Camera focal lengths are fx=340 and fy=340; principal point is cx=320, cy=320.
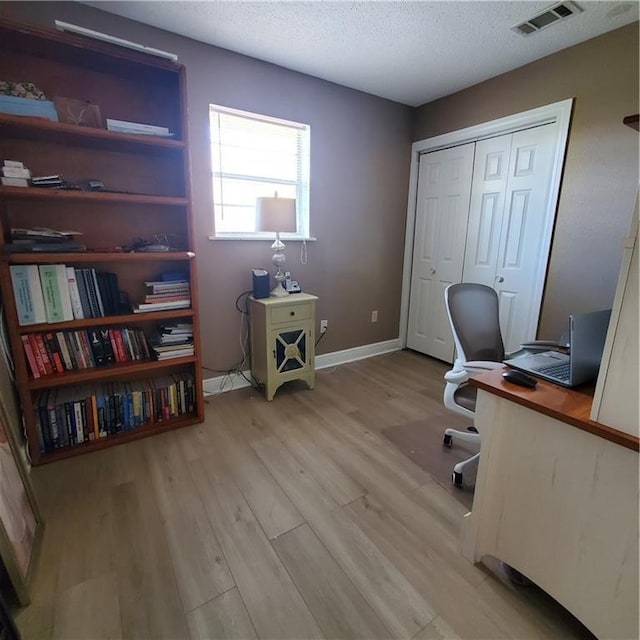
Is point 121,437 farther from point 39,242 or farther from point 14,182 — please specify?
point 14,182

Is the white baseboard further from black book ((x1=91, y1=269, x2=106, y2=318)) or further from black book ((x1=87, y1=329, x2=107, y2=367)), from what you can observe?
black book ((x1=91, y1=269, x2=106, y2=318))

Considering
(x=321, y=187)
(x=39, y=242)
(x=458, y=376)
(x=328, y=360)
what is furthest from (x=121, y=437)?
(x=321, y=187)

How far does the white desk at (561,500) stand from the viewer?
917mm

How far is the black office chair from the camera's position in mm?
1704

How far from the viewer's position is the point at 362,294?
340cm

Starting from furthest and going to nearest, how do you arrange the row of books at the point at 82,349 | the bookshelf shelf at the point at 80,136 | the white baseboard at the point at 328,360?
the white baseboard at the point at 328,360, the row of books at the point at 82,349, the bookshelf shelf at the point at 80,136

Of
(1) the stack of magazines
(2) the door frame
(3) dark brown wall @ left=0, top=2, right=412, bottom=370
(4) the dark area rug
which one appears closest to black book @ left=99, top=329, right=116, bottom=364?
(1) the stack of magazines

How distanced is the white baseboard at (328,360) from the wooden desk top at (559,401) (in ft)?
6.59

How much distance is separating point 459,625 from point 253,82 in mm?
3170

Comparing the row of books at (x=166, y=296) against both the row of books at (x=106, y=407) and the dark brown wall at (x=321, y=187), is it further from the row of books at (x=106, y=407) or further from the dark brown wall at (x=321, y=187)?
the row of books at (x=106, y=407)

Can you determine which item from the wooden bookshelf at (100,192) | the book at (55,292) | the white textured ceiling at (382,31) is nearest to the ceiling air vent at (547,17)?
the white textured ceiling at (382,31)

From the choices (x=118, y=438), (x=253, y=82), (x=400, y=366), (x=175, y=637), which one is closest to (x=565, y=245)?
(x=400, y=366)

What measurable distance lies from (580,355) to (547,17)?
206cm

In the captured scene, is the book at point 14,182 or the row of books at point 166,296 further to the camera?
the row of books at point 166,296
